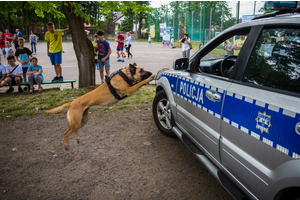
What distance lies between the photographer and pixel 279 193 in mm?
1505

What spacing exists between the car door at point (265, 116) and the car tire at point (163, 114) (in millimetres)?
1724

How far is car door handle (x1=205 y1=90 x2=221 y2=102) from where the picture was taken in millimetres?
2161

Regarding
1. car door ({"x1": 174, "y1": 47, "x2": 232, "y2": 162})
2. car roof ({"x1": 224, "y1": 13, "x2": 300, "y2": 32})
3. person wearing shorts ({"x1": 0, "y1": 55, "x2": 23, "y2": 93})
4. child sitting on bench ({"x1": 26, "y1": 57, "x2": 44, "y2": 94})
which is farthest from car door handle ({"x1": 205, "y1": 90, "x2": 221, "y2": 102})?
person wearing shorts ({"x1": 0, "y1": 55, "x2": 23, "y2": 93})

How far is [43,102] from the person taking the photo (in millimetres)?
6199

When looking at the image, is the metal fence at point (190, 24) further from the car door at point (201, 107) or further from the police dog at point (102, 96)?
the car door at point (201, 107)

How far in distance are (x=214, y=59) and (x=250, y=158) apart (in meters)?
2.24

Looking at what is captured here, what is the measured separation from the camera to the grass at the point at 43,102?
559 cm

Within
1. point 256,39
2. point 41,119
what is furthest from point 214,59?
point 41,119

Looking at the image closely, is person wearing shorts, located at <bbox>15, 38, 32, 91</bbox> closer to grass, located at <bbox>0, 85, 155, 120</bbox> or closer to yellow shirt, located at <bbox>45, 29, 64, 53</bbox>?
yellow shirt, located at <bbox>45, 29, 64, 53</bbox>

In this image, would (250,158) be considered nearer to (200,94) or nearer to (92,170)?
(200,94)

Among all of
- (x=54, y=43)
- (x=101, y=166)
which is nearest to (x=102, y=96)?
(x=101, y=166)

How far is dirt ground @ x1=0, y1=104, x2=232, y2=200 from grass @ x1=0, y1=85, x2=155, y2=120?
2.90 feet

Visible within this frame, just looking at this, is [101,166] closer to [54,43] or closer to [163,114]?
[163,114]

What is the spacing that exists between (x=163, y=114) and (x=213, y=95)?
1.82 metres
